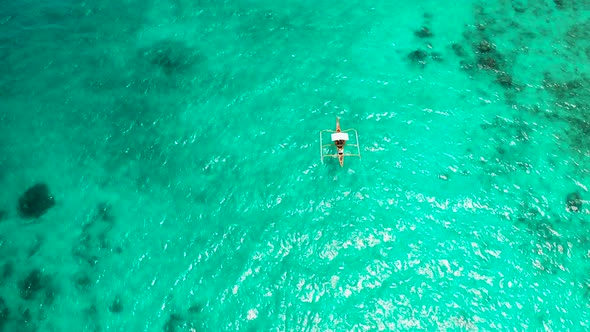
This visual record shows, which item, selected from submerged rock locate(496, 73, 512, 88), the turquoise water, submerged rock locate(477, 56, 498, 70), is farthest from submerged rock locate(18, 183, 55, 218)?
submerged rock locate(496, 73, 512, 88)

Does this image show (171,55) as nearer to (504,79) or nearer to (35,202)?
(35,202)

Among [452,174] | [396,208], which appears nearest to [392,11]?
[452,174]

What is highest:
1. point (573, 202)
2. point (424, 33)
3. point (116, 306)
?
point (424, 33)

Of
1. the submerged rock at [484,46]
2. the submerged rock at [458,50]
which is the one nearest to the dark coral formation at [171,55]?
the submerged rock at [458,50]

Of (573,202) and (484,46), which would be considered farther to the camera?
(484,46)

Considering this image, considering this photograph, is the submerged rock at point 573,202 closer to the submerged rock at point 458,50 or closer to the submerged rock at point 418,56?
the submerged rock at point 458,50

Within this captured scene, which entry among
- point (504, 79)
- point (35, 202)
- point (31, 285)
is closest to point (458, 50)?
point (504, 79)
